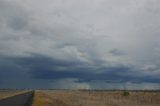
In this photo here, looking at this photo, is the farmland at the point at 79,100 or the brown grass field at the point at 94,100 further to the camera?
the brown grass field at the point at 94,100

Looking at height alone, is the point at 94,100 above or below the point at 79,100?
above

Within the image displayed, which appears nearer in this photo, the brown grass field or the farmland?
the farmland

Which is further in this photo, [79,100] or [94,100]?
[94,100]
